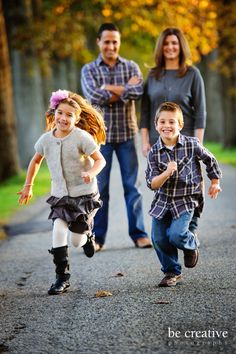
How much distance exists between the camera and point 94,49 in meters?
34.1

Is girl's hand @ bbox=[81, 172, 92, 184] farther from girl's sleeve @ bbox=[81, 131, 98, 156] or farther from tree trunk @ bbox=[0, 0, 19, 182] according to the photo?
tree trunk @ bbox=[0, 0, 19, 182]

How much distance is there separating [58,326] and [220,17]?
21671 mm

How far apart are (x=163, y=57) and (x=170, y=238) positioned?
2.48 metres

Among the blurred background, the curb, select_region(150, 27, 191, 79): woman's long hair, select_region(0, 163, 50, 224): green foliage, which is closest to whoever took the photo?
select_region(150, 27, 191, 79): woman's long hair

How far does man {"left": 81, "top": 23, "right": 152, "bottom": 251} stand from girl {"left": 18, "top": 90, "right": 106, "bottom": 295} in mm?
1756

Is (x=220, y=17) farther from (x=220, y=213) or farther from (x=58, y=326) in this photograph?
(x=58, y=326)

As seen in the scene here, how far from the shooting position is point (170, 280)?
19.2 ft

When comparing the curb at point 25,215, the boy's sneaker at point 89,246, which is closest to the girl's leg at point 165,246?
the boy's sneaker at point 89,246

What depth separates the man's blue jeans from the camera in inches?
319

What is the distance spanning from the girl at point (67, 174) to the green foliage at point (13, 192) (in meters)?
5.14

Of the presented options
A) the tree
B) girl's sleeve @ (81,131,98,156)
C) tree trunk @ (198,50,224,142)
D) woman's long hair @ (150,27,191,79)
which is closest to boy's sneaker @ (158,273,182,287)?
girl's sleeve @ (81,131,98,156)

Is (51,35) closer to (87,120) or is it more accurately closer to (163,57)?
(163,57)

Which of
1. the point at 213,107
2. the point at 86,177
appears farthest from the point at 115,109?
the point at 213,107

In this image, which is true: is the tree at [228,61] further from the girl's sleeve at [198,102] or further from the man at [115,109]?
the girl's sleeve at [198,102]
